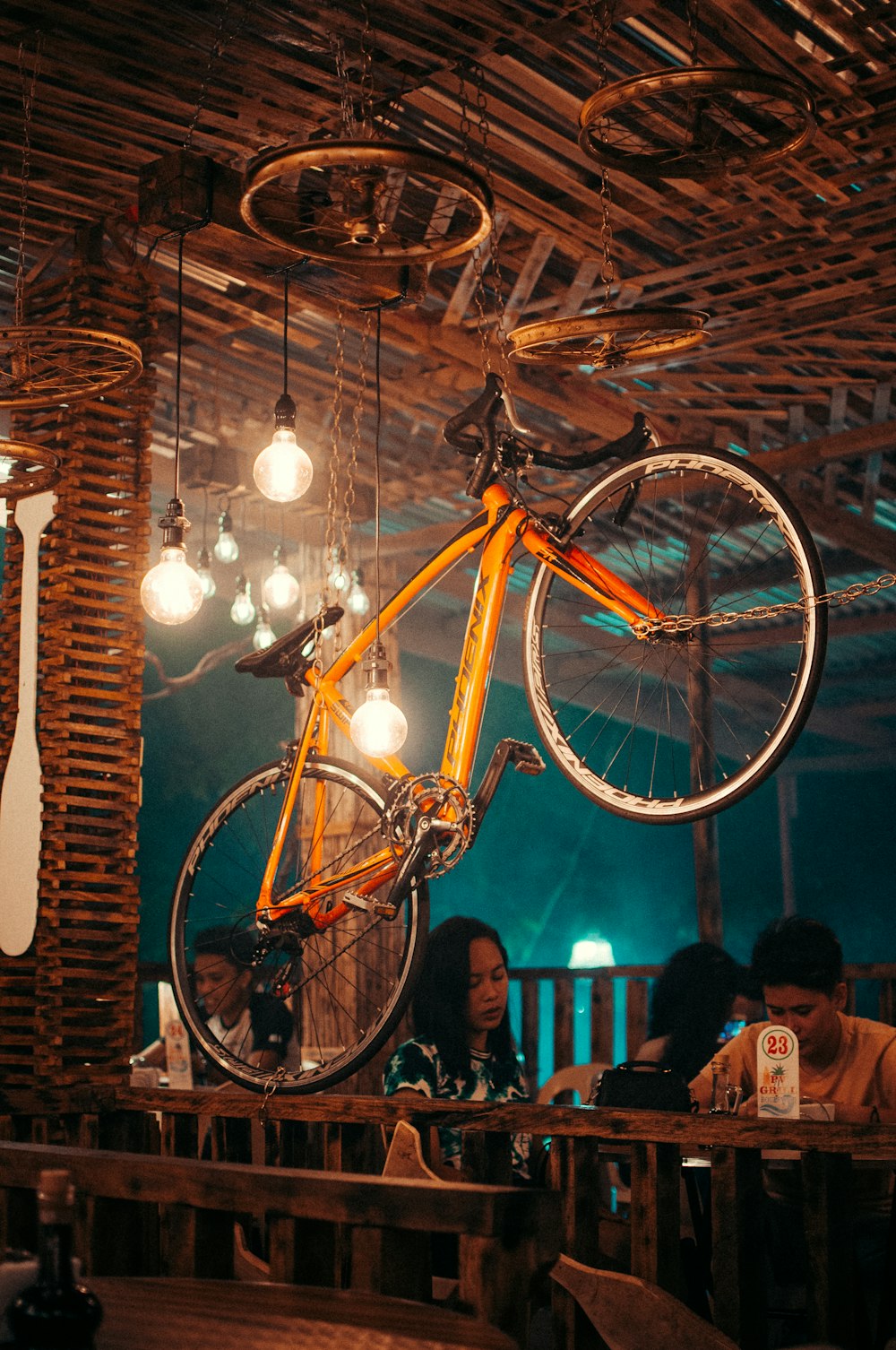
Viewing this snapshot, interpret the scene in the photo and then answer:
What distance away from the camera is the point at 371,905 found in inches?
171

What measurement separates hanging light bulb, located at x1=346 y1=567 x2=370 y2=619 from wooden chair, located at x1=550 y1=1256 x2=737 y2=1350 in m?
5.34

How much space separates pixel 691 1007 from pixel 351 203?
366cm

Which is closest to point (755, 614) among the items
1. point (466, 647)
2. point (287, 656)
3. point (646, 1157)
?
point (466, 647)

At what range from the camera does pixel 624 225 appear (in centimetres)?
554

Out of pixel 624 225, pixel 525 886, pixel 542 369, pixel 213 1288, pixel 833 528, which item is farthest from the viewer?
pixel 525 886

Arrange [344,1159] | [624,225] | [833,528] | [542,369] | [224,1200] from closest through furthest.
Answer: [224,1200] < [344,1159] < [624,225] < [542,369] < [833,528]

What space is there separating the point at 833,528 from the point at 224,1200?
21.5 feet

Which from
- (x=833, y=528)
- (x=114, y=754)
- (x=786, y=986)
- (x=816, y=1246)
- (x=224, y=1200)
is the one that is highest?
(x=833, y=528)

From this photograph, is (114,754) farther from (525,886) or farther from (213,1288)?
(525,886)

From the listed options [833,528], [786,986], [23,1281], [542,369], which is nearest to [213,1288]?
[23,1281]

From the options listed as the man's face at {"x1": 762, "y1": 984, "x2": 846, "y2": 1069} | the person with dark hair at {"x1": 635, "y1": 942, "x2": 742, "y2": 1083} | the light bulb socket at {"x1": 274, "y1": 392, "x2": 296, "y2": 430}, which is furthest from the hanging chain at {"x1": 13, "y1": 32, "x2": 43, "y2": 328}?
the person with dark hair at {"x1": 635, "y1": 942, "x2": 742, "y2": 1083}

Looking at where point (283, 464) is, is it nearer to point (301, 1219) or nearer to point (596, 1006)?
point (301, 1219)

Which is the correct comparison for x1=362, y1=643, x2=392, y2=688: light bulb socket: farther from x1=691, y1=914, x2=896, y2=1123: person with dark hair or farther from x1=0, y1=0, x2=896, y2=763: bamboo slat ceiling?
x1=691, y1=914, x2=896, y2=1123: person with dark hair

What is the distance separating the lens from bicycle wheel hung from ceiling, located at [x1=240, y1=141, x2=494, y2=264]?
2895 mm
